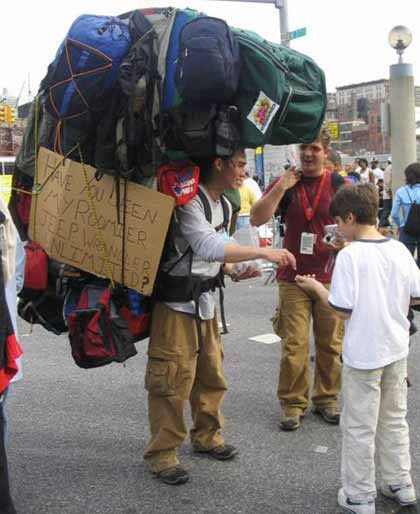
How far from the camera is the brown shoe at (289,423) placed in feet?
13.2

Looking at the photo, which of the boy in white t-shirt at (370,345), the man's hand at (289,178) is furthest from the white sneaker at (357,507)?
the man's hand at (289,178)

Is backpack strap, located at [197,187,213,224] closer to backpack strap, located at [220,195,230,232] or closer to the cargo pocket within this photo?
backpack strap, located at [220,195,230,232]

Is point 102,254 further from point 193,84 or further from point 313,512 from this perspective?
point 313,512

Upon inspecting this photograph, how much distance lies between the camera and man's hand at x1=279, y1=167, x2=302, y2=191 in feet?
12.8

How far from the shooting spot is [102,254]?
128 inches

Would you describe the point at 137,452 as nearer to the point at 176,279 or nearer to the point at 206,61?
the point at 176,279

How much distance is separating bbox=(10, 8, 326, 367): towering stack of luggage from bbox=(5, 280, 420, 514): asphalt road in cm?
71

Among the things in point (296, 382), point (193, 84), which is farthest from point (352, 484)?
point (193, 84)

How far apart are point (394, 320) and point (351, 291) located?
0.25 m

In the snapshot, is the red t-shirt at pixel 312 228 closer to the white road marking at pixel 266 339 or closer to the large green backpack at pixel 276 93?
the large green backpack at pixel 276 93

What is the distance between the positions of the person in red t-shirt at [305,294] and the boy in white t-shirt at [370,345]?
115cm

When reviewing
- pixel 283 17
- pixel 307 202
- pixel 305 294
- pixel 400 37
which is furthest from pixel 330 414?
pixel 283 17

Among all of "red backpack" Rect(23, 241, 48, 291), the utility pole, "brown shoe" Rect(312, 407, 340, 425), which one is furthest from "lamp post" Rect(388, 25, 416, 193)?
"red backpack" Rect(23, 241, 48, 291)

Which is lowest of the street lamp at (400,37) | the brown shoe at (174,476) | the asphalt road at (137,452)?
the asphalt road at (137,452)
